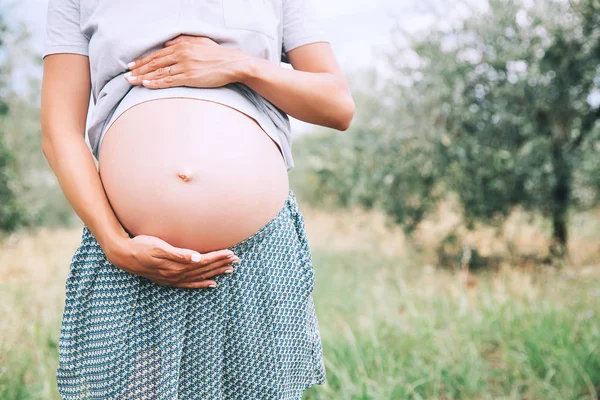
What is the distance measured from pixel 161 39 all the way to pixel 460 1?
196 inches

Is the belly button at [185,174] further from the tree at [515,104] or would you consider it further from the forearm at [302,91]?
the tree at [515,104]

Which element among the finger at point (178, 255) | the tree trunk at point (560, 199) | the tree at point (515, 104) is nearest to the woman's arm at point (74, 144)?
the finger at point (178, 255)

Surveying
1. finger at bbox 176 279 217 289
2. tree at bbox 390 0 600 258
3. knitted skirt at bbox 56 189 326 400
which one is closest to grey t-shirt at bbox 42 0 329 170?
knitted skirt at bbox 56 189 326 400

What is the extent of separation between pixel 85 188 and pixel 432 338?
253cm

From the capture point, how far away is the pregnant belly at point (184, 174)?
1167mm

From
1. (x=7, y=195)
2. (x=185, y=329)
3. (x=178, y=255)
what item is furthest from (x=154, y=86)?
(x=7, y=195)

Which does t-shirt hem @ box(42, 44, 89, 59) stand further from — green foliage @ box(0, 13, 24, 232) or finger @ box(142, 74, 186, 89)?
green foliage @ box(0, 13, 24, 232)

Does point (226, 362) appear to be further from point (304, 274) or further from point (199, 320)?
point (304, 274)

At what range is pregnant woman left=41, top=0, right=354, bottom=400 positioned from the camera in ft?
3.84

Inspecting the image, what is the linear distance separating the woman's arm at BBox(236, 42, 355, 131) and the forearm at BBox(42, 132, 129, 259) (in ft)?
1.29

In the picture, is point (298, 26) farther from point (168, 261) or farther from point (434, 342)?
point (434, 342)

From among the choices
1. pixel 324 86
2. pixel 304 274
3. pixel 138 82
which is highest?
pixel 324 86

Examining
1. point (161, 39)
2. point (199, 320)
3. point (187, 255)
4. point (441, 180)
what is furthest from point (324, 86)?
point (441, 180)

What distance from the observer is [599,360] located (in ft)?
8.93
